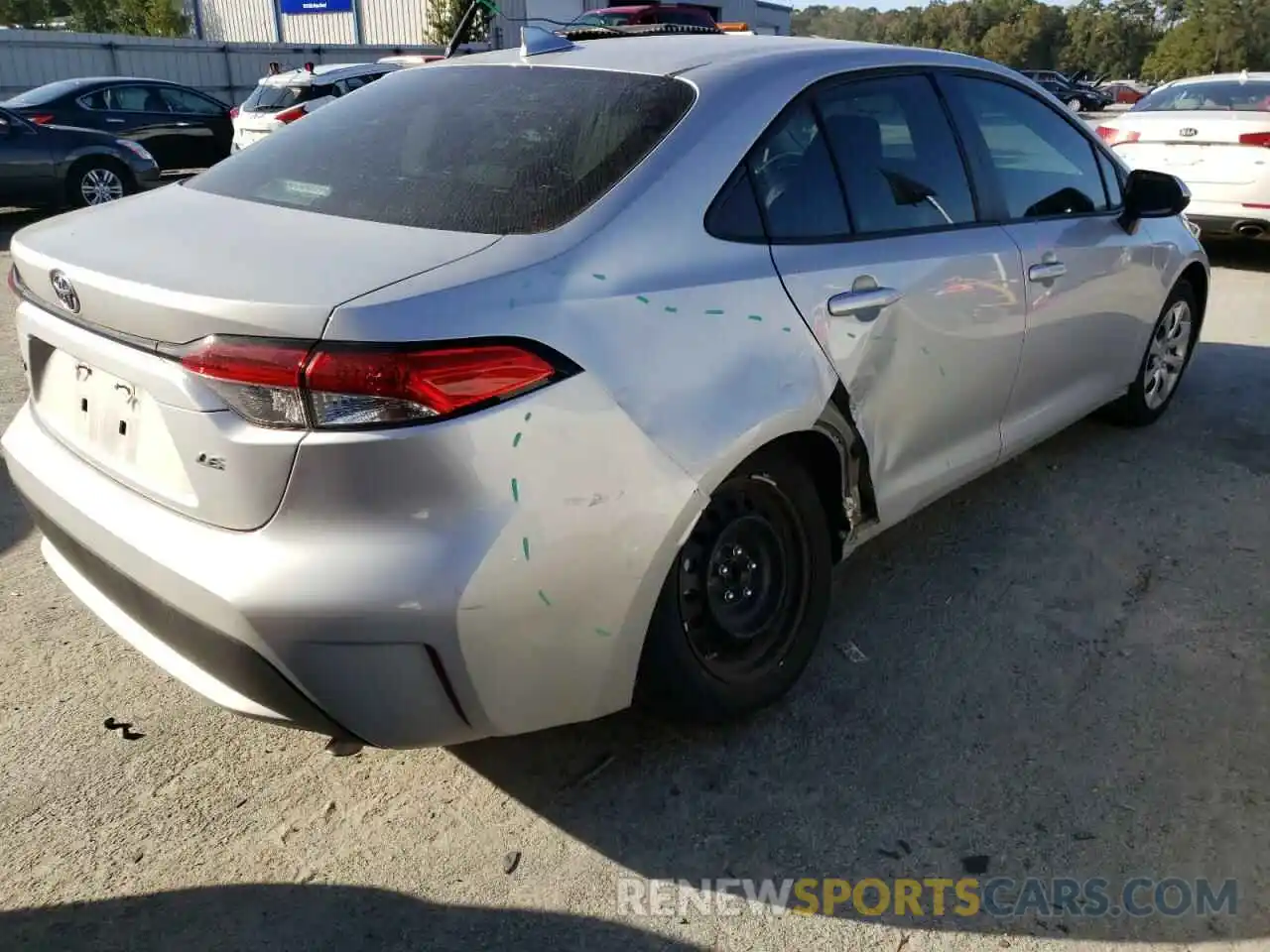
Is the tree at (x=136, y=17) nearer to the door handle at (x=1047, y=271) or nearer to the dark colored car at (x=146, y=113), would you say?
the dark colored car at (x=146, y=113)

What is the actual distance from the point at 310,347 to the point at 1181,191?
140 inches

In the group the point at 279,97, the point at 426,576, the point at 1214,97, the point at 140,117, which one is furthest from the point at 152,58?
the point at 426,576

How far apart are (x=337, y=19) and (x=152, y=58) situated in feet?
40.1

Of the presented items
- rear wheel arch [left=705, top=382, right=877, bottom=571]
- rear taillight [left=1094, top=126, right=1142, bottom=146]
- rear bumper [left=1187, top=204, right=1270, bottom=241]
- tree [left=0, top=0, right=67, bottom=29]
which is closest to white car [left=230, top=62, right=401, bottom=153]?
rear taillight [left=1094, top=126, right=1142, bottom=146]

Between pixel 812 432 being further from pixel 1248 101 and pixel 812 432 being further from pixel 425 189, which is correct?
pixel 1248 101

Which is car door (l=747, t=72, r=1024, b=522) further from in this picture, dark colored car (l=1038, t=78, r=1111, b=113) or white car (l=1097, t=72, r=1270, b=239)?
dark colored car (l=1038, t=78, r=1111, b=113)

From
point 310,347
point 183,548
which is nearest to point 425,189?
point 310,347

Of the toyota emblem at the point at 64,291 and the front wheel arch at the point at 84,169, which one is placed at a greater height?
the toyota emblem at the point at 64,291

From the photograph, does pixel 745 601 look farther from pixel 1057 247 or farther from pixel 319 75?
pixel 319 75

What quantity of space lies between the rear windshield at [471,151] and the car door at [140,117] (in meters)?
12.2

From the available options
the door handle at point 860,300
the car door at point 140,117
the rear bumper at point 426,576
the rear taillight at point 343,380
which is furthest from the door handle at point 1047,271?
the car door at point 140,117

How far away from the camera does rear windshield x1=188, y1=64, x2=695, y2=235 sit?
235cm

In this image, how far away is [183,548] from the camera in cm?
209

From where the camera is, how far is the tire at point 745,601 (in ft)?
8.19
